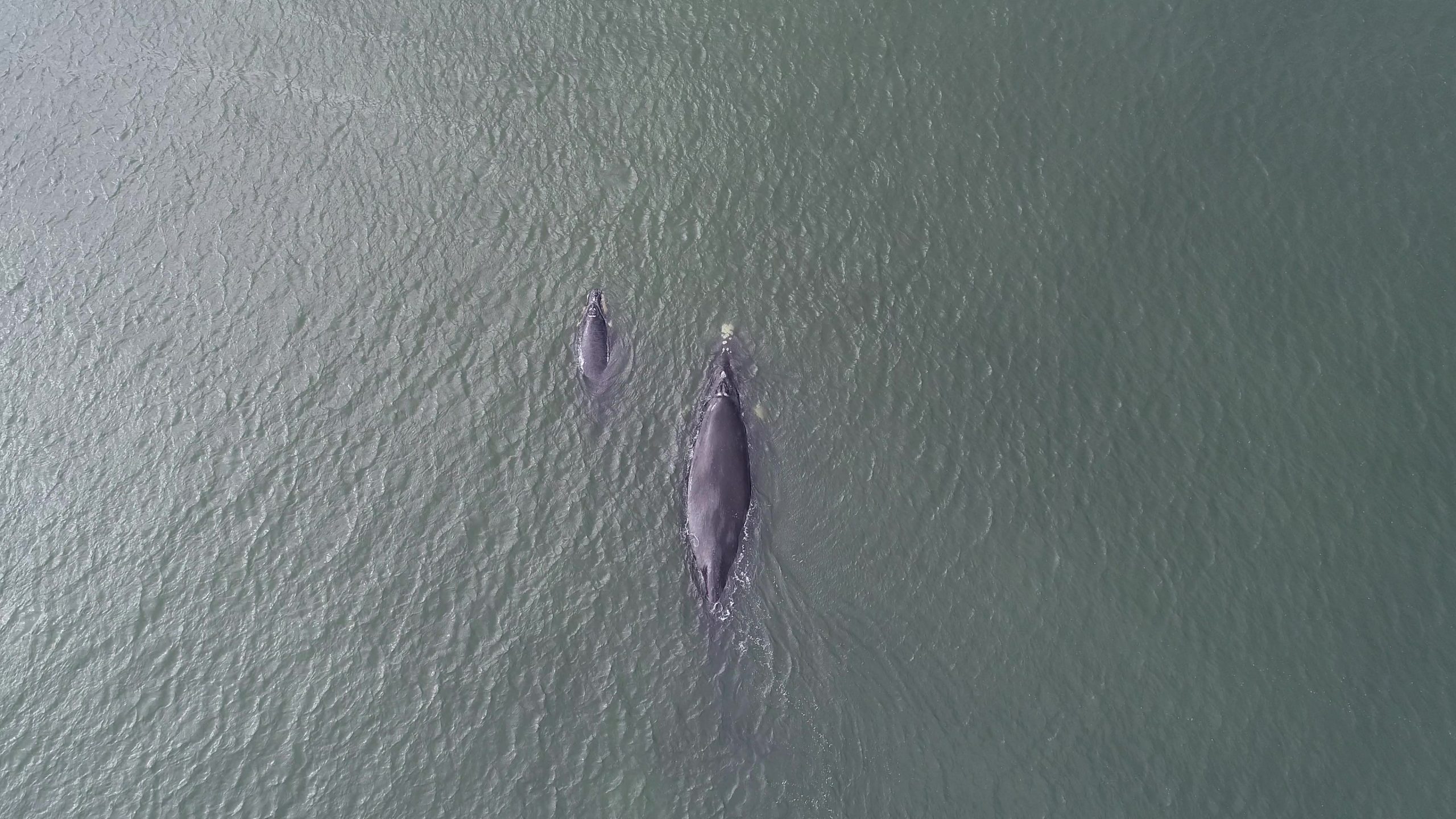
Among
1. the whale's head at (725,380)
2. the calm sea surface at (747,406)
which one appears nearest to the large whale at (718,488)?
the whale's head at (725,380)

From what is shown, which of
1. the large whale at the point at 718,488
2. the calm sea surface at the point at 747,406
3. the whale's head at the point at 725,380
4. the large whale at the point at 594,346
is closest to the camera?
the calm sea surface at the point at 747,406

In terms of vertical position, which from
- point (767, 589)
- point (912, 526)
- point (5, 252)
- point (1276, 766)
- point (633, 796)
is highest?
point (5, 252)

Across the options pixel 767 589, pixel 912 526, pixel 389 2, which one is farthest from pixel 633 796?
pixel 389 2

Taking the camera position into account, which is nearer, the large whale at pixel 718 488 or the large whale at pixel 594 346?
the large whale at pixel 718 488

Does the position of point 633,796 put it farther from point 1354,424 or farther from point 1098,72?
point 1098,72

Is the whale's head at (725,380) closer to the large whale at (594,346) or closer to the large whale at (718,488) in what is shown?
the large whale at (718,488)

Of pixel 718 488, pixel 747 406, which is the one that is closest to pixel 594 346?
pixel 747 406
